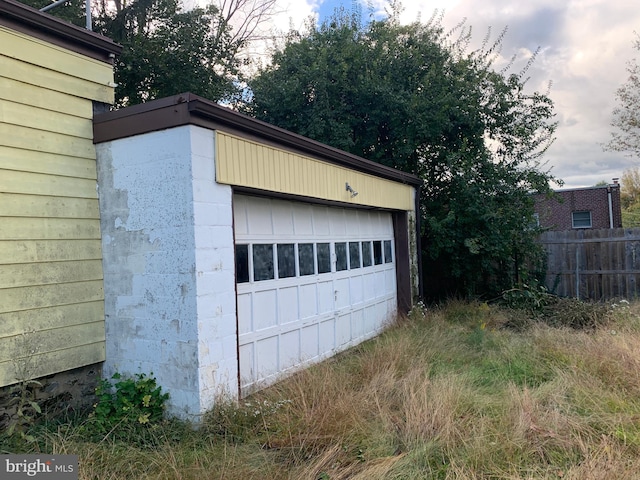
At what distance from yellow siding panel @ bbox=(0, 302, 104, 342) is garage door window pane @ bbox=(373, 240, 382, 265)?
524 centimetres

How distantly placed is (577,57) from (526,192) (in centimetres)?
337

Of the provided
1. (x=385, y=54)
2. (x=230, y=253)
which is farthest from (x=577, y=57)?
(x=230, y=253)

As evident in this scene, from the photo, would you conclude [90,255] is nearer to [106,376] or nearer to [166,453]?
[106,376]

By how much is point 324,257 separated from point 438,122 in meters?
5.24

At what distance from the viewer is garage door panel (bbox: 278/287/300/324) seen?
592 centimetres

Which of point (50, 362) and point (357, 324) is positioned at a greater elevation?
point (50, 362)

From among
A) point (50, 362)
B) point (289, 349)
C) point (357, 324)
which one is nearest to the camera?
point (50, 362)

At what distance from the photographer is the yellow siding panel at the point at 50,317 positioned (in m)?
4.04

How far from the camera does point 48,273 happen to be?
437 cm

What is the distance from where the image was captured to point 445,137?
1090 centimetres

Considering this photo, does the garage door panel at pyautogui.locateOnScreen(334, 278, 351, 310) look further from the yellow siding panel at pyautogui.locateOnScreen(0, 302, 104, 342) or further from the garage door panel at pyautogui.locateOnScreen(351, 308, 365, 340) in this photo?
the yellow siding panel at pyautogui.locateOnScreen(0, 302, 104, 342)

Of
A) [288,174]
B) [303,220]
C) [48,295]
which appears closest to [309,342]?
[303,220]

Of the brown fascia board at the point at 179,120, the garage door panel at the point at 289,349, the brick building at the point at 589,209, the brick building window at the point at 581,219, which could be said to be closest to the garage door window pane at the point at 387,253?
the garage door panel at the point at 289,349

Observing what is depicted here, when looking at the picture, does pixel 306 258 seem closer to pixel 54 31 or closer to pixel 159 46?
pixel 54 31
